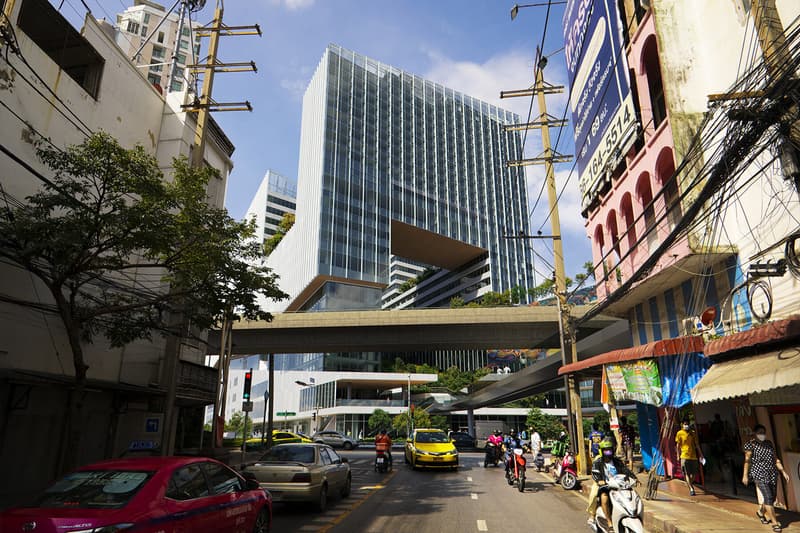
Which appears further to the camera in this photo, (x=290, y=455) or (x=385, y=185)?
(x=385, y=185)

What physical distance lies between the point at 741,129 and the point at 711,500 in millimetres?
9131

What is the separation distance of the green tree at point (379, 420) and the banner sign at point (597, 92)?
47.3m

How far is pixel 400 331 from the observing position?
35938 mm

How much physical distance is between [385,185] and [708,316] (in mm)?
77010

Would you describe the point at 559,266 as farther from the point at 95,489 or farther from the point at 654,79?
the point at 95,489

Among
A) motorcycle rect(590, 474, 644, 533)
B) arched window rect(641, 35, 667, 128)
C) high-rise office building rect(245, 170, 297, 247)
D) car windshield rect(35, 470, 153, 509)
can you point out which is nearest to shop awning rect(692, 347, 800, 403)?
motorcycle rect(590, 474, 644, 533)

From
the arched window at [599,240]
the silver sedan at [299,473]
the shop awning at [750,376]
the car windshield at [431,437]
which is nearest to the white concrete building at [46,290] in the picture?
the silver sedan at [299,473]

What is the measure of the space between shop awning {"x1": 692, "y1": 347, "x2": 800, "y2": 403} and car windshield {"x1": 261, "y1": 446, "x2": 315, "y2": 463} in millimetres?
8531

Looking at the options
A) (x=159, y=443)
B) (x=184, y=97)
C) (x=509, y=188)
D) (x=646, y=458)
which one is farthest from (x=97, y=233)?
(x=509, y=188)

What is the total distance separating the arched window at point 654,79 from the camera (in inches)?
640

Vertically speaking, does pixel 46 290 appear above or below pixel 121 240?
below

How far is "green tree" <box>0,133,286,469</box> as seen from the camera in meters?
11.0

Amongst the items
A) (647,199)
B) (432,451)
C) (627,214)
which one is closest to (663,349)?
(647,199)

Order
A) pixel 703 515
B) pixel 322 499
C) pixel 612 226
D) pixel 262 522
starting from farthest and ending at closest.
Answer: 1. pixel 612 226
2. pixel 322 499
3. pixel 703 515
4. pixel 262 522
